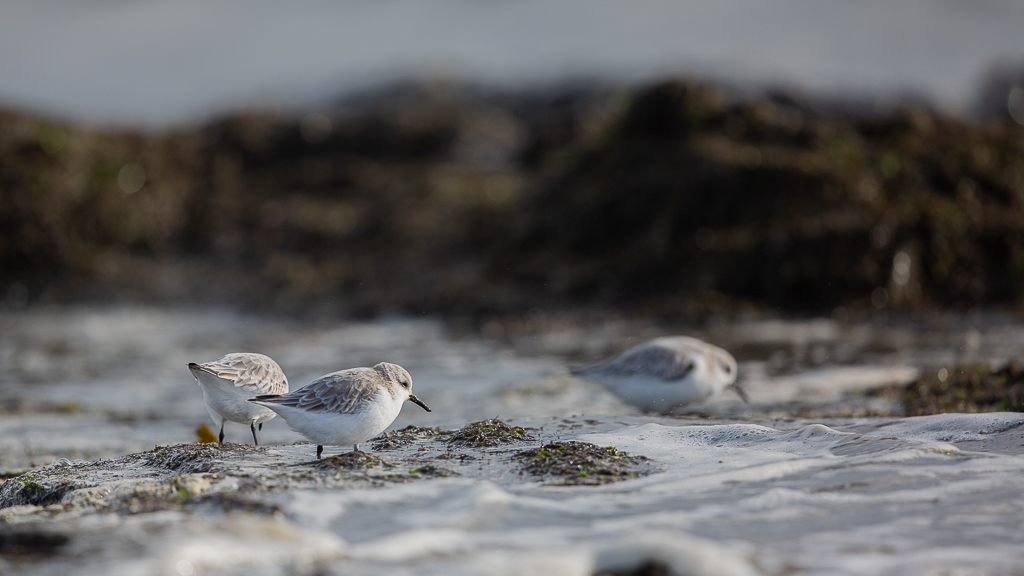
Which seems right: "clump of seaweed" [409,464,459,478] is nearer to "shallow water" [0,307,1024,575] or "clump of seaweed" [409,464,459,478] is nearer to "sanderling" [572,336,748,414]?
"shallow water" [0,307,1024,575]

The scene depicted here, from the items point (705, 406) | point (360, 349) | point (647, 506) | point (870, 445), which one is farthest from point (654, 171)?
point (647, 506)

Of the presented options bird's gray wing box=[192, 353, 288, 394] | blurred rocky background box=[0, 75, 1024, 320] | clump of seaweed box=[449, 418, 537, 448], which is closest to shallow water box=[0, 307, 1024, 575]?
clump of seaweed box=[449, 418, 537, 448]

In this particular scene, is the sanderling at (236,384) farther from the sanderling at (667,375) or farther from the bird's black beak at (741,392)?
the bird's black beak at (741,392)

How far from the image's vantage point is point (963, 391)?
24.8 ft

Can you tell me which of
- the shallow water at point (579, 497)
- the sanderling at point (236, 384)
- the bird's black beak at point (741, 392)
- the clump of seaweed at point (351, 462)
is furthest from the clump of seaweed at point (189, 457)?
the bird's black beak at point (741, 392)

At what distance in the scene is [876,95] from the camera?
3167 cm

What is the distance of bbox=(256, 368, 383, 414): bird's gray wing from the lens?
556 cm

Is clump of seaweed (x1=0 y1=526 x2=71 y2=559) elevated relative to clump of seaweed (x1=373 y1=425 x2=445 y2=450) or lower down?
lower down

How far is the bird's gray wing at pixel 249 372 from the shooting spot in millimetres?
6223

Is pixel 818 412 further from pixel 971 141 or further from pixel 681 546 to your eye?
pixel 971 141

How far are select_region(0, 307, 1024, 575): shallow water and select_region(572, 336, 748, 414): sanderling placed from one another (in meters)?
0.29

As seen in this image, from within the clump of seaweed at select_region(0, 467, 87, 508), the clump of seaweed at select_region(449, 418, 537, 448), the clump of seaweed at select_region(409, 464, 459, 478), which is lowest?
the clump of seaweed at select_region(0, 467, 87, 508)

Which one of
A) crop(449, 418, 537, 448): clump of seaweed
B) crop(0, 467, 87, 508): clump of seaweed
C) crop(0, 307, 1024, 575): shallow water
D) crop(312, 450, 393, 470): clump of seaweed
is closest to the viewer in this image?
crop(0, 307, 1024, 575): shallow water

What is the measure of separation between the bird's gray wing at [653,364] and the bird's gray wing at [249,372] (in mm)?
2960
